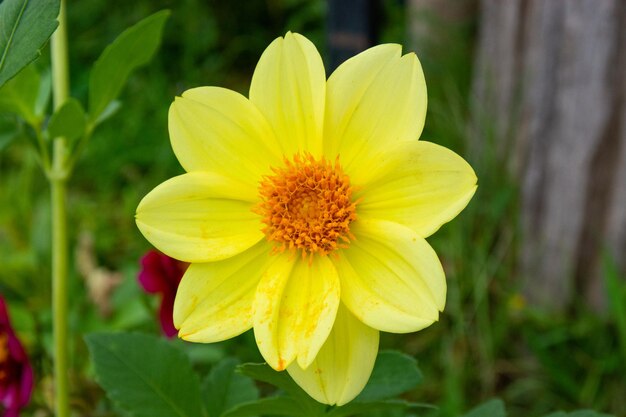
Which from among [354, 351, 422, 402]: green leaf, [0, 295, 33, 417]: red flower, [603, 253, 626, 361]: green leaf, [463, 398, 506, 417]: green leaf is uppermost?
[354, 351, 422, 402]: green leaf

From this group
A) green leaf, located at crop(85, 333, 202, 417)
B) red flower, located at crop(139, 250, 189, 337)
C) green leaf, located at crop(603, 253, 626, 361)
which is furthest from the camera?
green leaf, located at crop(603, 253, 626, 361)

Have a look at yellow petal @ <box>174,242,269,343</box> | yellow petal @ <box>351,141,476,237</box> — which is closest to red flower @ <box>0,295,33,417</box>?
yellow petal @ <box>174,242,269,343</box>

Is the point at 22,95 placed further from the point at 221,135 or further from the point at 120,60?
the point at 221,135

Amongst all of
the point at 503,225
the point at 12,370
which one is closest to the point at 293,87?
the point at 12,370

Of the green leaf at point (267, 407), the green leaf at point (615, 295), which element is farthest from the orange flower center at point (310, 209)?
the green leaf at point (615, 295)

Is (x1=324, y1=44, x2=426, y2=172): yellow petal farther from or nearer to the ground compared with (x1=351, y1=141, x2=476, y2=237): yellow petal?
farther from the ground

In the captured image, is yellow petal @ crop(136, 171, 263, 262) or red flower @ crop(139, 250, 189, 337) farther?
red flower @ crop(139, 250, 189, 337)

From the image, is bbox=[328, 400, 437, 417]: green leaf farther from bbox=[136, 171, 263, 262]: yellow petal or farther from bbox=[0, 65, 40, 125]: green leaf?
bbox=[0, 65, 40, 125]: green leaf

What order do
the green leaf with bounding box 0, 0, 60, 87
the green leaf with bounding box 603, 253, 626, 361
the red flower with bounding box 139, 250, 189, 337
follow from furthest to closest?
the green leaf with bounding box 603, 253, 626, 361
the red flower with bounding box 139, 250, 189, 337
the green leaf with bounding box 0, 0, 60, 87
